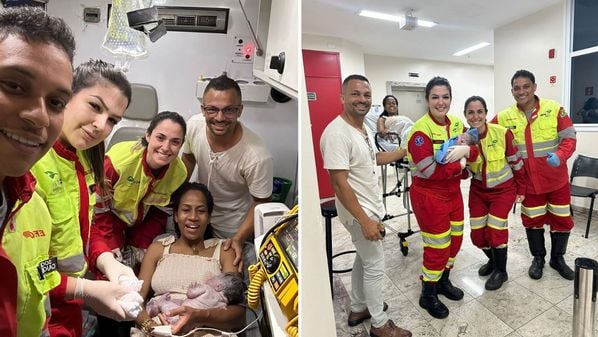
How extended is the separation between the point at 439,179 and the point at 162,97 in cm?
182

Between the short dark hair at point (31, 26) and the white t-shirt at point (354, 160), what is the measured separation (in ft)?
3.44

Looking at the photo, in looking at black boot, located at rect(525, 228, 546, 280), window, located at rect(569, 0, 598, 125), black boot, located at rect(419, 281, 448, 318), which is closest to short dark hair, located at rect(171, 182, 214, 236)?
black boot, located at rect(419, 281, 448, 318)

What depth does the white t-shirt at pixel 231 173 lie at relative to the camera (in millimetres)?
1396

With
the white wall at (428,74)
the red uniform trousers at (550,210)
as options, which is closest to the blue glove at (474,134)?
the red uniform trousers at (550,210)

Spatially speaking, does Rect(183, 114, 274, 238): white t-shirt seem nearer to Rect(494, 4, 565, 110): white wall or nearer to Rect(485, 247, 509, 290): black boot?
Rect(485, 247, 509, 290): black boot

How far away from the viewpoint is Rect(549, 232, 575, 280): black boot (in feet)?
6.57

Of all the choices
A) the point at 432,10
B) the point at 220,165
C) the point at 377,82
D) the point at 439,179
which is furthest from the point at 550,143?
the point at 377,82

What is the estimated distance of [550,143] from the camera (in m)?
1.98

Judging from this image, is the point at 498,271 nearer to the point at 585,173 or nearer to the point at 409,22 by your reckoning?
the point at 585,173

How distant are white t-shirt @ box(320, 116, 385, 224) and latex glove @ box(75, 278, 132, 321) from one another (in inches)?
37.4

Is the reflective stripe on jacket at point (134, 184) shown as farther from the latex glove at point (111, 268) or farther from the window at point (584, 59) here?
the window at point (584, 59)

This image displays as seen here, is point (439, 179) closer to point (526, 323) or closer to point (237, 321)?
point (526, 323)

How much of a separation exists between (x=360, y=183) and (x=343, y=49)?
320cm

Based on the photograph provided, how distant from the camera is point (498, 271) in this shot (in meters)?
1.99
